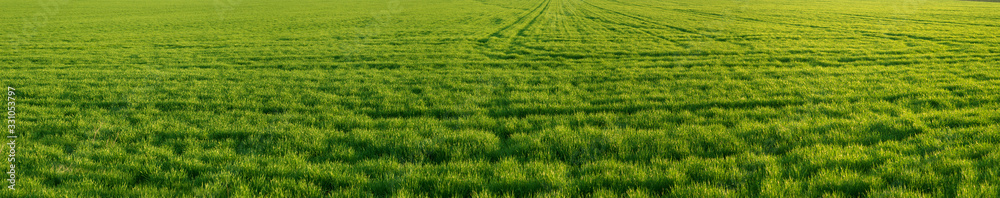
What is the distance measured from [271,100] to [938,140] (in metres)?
10.3

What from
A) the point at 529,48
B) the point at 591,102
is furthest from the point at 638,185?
the point at 529,48

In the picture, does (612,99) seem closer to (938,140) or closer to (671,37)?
(938,140)

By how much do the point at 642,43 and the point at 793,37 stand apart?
26.1 ft

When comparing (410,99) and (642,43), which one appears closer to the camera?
(410,99)

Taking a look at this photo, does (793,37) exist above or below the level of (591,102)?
above

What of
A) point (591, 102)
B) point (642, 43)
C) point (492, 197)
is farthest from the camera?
point (642, 43)

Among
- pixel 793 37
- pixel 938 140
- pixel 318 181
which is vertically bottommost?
pixel 318 181

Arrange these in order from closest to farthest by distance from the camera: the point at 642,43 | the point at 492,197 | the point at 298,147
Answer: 1. the point at 492,197
2. the point at 298,147
3. the point at 642,43

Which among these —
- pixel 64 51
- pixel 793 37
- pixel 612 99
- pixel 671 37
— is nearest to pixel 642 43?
pixel 671 37

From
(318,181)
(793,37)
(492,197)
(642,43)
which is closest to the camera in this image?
(492,197)

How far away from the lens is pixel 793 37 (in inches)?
917

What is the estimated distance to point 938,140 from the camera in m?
5.63

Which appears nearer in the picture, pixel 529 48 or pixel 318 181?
pixel 318 181

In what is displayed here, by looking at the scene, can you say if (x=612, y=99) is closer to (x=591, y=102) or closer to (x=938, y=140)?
(x=591, y=102)
